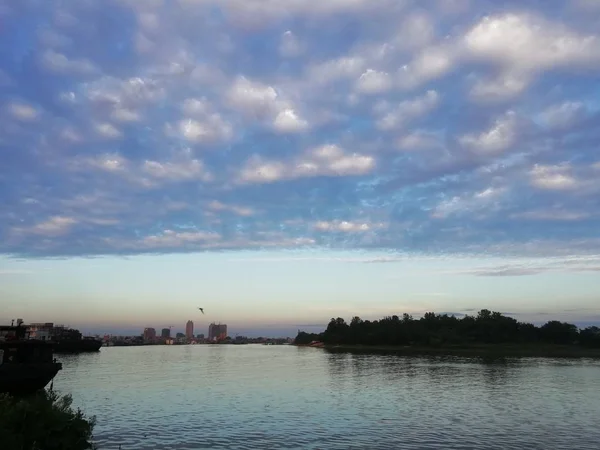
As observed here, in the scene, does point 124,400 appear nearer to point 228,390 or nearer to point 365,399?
point 228,390

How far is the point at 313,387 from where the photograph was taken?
7031 cm

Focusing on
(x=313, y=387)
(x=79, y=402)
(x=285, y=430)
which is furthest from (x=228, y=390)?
(x=285, y=430)

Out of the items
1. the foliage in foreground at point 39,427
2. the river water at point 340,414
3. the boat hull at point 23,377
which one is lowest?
the river water at point 340,414

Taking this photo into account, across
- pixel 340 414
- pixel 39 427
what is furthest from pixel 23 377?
pixel 39 427

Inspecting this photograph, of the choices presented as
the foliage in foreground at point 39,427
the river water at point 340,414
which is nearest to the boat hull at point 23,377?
the river water at point 340,414

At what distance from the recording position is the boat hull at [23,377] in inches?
2368

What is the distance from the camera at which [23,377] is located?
62000 mm

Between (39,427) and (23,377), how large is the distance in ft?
157

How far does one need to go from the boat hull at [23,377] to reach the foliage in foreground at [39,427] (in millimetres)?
43286

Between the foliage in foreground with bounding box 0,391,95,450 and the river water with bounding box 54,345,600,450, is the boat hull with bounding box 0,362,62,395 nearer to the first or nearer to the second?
the river water with bounding box 54,345,600,450

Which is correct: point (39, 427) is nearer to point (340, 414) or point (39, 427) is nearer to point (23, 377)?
point (340, 414)

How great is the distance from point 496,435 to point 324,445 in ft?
43.6

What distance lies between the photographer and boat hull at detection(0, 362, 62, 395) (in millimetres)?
60156

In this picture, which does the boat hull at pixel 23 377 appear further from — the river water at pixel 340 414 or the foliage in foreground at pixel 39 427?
the foliage in foreground at pixel 39 427
